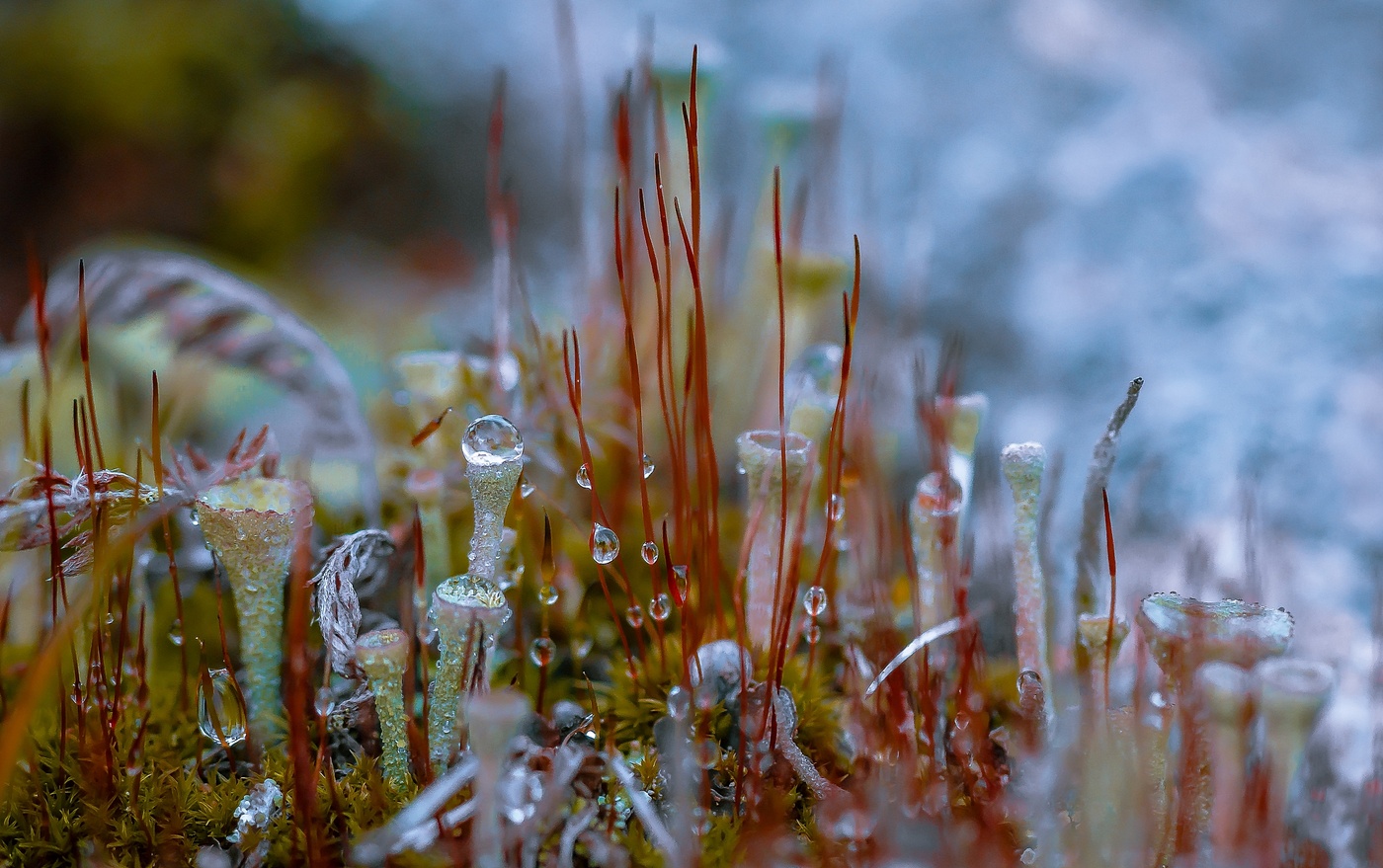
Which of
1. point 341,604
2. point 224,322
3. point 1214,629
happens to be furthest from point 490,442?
point 224,322

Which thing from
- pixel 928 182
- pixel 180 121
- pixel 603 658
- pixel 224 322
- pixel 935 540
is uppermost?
pixel 180 121

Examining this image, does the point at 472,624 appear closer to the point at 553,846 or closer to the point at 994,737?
the point at 553,846

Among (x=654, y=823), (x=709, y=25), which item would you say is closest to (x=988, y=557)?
(x=654, y=823)

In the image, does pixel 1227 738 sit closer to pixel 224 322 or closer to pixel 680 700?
pixel 680 700

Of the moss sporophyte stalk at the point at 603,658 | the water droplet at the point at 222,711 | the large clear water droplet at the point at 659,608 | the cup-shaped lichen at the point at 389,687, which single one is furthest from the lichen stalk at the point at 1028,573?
the water droplet at the point at 222,711

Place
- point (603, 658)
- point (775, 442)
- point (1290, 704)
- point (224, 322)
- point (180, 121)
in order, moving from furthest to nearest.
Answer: point (180, 121) < point (224, 322) < point (603, 658) < point (775, 442) < point (1290, 704)

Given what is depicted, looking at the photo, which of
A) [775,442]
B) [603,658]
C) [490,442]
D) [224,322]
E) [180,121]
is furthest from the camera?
[180,121]
